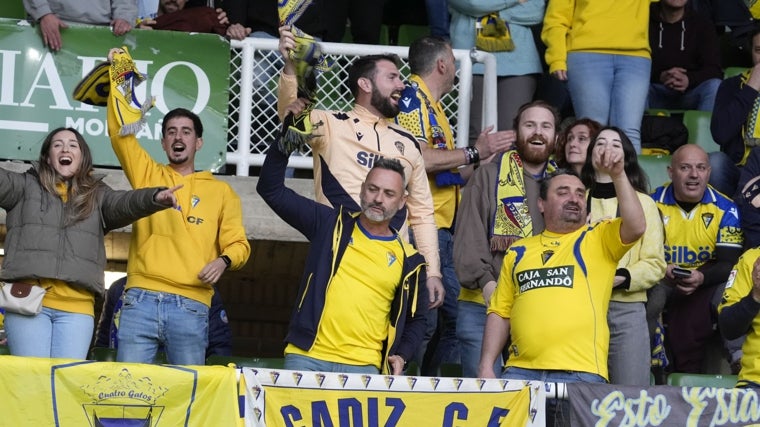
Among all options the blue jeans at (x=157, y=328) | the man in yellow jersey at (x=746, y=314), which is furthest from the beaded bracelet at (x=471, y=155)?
the blue jeans at (x=157, y=328)

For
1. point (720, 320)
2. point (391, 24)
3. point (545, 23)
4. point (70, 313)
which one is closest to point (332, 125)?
point (70, 313)

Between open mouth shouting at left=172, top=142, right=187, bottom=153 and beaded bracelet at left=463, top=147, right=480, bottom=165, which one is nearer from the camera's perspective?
open mouth shouting at left=172, top=142, right=187, bottom=153

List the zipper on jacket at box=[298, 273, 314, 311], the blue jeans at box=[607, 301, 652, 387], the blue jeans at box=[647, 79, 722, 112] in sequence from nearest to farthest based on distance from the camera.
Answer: the zipper on jacket at box=[298, 273, 314, 311] → the blue jeans at box=[607, 301, 652, 387] → the blue jeans at box=[647, 79, 722, 112]

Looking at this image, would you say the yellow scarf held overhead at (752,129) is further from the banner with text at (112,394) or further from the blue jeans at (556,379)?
the banner with text at (112,394)

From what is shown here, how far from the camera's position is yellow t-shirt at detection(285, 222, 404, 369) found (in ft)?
20.5

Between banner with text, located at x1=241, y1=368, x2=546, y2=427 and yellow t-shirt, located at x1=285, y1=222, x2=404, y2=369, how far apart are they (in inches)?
14.7

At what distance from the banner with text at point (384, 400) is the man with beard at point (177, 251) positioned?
43.4 inches

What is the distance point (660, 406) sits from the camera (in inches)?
236

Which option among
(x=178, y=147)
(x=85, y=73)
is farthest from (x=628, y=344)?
(x=85, y=73)

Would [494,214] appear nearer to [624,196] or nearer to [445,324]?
[445,324]

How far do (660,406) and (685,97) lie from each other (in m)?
4.92

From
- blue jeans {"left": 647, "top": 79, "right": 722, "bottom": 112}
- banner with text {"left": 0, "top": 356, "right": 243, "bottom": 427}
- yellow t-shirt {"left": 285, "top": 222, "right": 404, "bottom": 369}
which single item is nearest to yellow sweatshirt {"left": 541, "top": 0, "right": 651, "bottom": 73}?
blue jeans {"left": 647, "top": 79, "right": 722, "bottom": 112}

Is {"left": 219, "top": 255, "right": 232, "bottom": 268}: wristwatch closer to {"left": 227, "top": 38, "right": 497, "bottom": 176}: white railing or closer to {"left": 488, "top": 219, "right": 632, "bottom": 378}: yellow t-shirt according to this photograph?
{"left": 488, "top": 219, "right": 632, "bottom": 378}: yellow t-shirt

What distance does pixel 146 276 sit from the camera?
692cm
